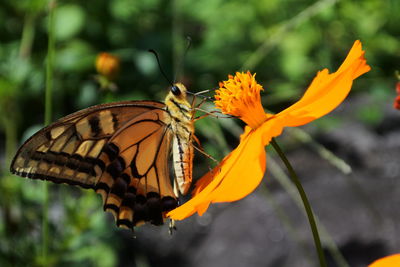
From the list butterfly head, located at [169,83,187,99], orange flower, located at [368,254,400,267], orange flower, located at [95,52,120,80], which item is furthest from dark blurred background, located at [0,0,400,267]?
orange flower, located at [368,254,400,267]

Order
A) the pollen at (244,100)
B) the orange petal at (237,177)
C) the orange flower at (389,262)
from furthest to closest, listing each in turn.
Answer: the pollen at (244,100) < the orange petal at (237,177) < the orange flower at (389,262)

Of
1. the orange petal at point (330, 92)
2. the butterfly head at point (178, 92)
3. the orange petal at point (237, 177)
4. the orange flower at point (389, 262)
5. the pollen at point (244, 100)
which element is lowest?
the orange flower at point (389, 262)

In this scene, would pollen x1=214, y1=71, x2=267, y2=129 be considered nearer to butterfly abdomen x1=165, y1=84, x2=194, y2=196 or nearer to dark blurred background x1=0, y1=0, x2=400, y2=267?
butterfly abdomen x1=165, y1=84, x2=194, y2=196

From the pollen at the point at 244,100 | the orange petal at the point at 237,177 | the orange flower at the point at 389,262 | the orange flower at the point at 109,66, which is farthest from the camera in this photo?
the orange flower at the point at 109,66

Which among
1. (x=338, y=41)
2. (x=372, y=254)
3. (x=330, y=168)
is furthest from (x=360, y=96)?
(x=372, y=254)

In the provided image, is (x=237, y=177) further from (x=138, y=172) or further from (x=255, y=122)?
(x=138, y=172)

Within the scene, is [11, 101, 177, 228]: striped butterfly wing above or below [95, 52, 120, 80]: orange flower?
below

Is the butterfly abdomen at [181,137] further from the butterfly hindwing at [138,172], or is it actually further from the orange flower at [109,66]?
the orange flower at [109,66]

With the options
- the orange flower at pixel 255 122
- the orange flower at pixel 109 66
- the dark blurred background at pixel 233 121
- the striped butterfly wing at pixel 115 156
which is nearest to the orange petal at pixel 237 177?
the orange flower at pixel 255 122
